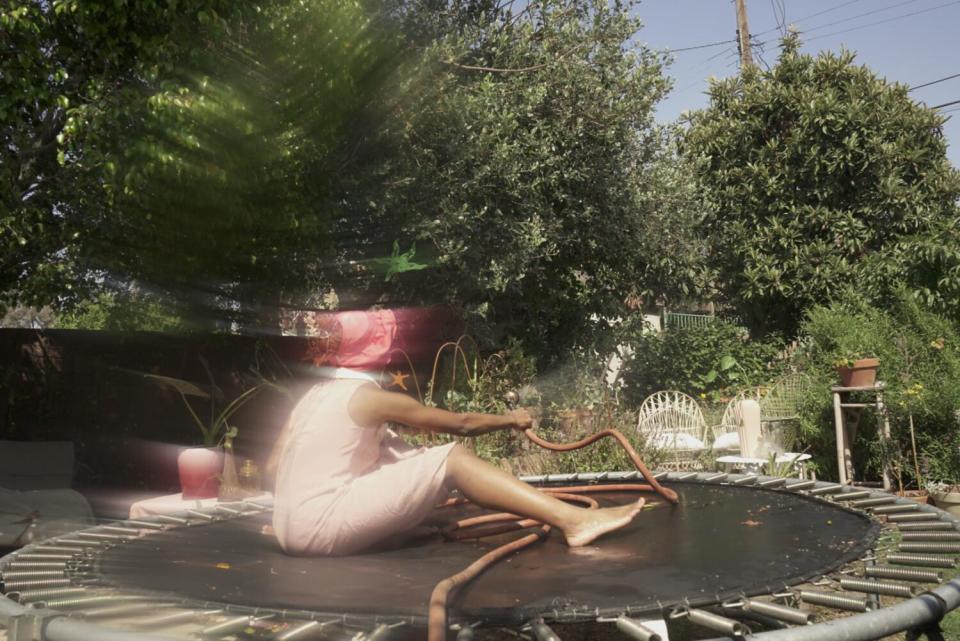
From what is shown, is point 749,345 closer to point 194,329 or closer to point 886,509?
point 194,329

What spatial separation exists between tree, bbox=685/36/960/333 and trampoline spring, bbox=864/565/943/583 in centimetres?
687

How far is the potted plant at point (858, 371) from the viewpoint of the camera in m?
5.32

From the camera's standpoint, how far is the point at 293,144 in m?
5.18

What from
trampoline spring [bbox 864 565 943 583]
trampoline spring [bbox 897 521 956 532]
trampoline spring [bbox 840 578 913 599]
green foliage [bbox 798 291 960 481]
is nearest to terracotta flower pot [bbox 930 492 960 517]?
green foliage [bbox 798 291 960 481]

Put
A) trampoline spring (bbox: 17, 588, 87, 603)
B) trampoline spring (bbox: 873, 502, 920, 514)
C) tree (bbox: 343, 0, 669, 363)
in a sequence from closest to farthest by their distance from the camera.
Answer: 1. trampoline spring (bbox: 17, 588, 87, 603)
2. trampoline spring (bbox: 873, 502, 920, 514)
3. tree (bbox: 343, 0, 669, 363)

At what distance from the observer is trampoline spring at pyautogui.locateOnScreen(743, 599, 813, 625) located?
54.1 inches

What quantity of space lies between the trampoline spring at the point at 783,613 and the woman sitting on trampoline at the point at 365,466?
23.5 inches

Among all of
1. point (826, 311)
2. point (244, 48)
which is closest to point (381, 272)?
point (244, 48)

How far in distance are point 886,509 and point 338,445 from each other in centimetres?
158

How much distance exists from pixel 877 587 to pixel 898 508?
96cm

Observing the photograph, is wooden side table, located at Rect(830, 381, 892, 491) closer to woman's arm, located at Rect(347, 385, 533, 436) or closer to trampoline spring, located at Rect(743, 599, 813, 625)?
woman's arm, located at Rect(347, 385, 533, 436)

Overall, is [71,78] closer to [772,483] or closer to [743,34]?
[772,483]

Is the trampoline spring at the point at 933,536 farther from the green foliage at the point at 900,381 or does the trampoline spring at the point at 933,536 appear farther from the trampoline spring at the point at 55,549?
the green foliage at the point at 900,381

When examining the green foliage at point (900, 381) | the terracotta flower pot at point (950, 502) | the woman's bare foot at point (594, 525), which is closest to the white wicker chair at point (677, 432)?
the green foliage at point (900, 381)
